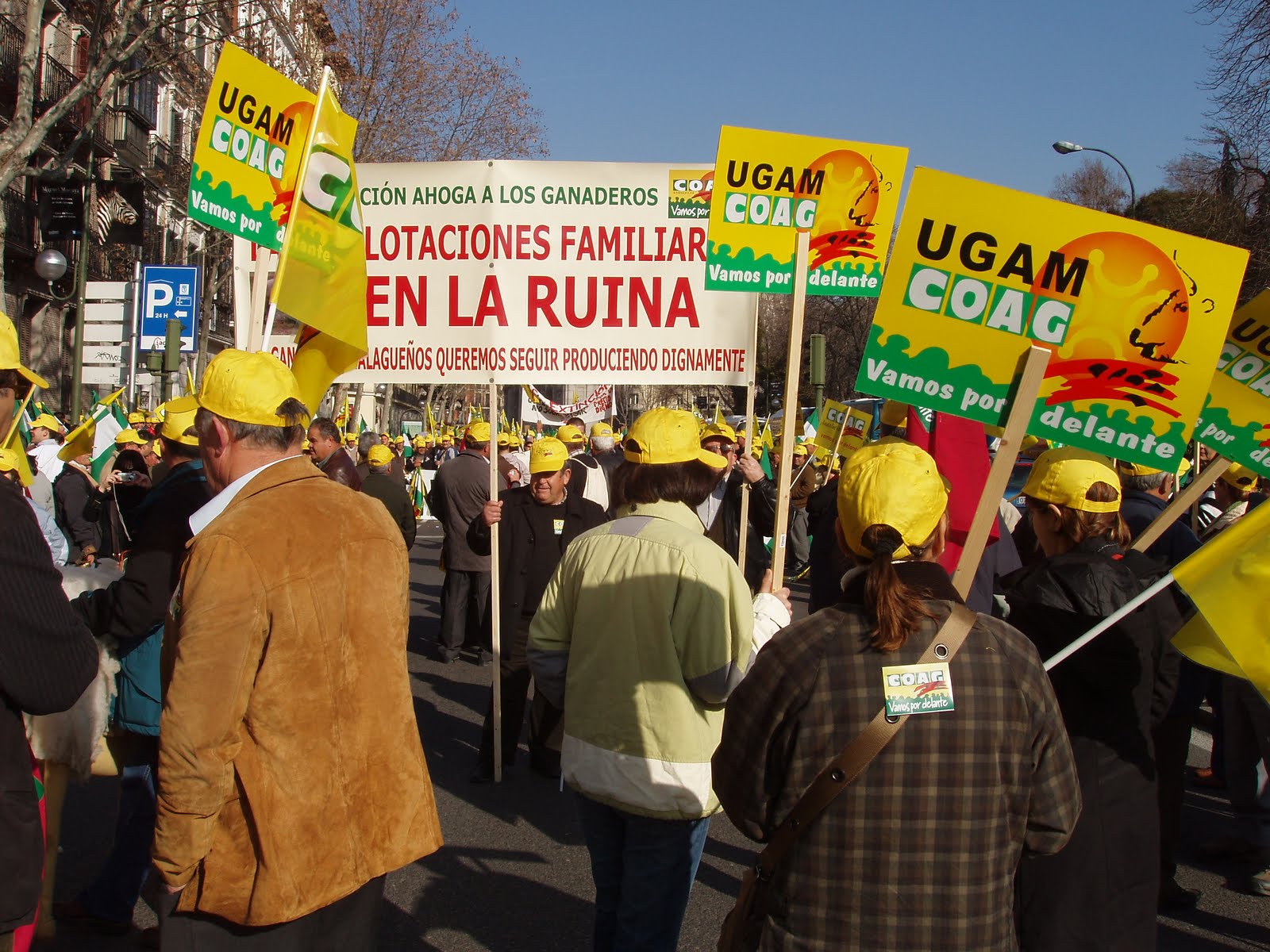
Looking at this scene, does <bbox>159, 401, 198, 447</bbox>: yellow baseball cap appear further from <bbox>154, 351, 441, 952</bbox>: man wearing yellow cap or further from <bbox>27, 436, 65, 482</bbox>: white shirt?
<bbox>27, 436, 65, 482</bbox>: white shirt

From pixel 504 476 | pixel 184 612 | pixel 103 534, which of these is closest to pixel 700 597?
pixel 184 612

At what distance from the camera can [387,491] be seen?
9.91m

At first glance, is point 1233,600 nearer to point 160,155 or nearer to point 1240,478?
point 1240,478

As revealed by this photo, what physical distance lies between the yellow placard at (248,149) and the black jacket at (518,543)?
2352mm

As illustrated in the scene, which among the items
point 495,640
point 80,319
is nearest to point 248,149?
point 495,640

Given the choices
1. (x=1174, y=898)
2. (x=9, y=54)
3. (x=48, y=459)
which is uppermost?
(x=9, y=54)

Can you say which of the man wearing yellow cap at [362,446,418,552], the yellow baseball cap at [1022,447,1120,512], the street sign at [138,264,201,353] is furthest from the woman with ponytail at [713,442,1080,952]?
the street sign at [138,264,201,353]

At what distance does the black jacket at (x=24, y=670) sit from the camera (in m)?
2.43

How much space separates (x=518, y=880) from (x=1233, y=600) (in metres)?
3.50

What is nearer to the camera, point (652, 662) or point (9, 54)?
point (652, 662)

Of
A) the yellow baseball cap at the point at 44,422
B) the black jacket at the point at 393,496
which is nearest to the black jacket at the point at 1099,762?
the black jacket at the point at 393,496

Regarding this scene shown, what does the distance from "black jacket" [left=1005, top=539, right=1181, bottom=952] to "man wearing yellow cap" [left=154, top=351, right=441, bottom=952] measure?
170 centimetres

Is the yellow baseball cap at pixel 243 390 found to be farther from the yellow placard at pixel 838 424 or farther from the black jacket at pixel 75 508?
the yellow placard at pixel 838 424

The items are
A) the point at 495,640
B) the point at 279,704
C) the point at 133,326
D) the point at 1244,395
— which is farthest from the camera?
the point at 133,326
